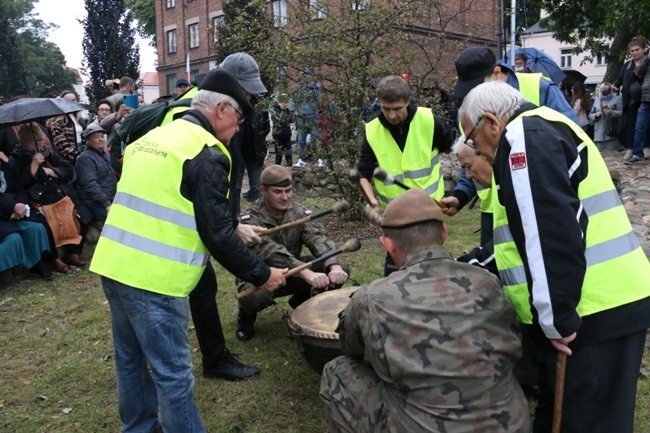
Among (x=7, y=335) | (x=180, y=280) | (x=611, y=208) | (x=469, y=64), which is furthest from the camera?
(x=7, y=335)

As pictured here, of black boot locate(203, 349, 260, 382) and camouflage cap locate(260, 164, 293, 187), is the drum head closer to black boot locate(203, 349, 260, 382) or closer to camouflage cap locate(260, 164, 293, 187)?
black boot locate(203, 349, 260, 382)

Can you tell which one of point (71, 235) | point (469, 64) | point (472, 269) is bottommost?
point (71, 235)

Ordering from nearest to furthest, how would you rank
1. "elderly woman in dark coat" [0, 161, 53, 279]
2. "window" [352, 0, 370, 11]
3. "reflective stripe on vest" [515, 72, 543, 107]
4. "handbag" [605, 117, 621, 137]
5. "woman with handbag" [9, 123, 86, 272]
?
"reflective stripe on vest" [515, 72, 543, 107]
"elderly woman in dark coat" [0, 161, 53, 279]
"woman with handbag" [9, 123, 86, 272]
"window" [352, 0, 370, 11]
"handbag" [605, 117, 621, 137]

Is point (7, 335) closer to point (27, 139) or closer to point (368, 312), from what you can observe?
point (27, 139)

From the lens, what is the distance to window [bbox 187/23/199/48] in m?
35.5

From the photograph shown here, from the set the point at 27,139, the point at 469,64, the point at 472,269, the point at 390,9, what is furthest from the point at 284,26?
the point at 472,269

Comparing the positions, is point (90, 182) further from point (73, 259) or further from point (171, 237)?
point (171, 237)

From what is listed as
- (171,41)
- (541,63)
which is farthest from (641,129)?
(171,41)

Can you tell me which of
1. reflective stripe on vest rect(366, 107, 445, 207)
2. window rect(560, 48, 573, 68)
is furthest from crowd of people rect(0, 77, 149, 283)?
window rect(560, 48, 573, 68)

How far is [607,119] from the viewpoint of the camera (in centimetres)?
1104

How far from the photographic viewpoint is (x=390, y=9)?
7.96 metres

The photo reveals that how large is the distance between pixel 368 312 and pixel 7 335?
404 cm

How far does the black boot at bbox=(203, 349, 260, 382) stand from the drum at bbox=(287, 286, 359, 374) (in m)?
0.70

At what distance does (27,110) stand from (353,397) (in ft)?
19.5
